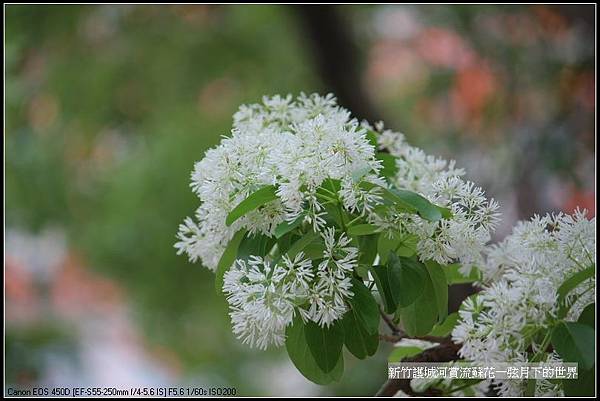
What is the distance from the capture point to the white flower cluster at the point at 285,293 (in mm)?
479

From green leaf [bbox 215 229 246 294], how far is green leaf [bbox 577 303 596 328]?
0.24 m

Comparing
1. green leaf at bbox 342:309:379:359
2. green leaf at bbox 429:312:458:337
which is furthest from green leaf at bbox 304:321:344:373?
green leaf at bbox 429:312:458:337

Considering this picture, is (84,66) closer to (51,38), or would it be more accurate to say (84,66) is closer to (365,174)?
(51,38)

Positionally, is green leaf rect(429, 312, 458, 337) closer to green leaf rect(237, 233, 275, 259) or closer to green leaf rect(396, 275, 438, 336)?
green leaf rect(396, 275, 438, 336)

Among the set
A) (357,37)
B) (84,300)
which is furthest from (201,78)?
(84,300)

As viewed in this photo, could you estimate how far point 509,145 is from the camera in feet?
7.97

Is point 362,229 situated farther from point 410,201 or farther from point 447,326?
point 447,326

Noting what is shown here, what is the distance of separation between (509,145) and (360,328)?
2.03 meters

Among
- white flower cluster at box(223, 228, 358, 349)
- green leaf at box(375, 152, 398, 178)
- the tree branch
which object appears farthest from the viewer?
the tree branch

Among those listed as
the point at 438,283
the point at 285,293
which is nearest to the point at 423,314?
the point at 438,283

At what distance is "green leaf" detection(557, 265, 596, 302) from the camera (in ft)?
1.65

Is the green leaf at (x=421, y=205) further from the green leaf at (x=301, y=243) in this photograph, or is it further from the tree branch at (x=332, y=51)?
the tree branch at (x=332, y=51)

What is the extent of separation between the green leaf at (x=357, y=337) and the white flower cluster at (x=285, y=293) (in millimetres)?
19

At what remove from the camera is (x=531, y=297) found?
491mm
